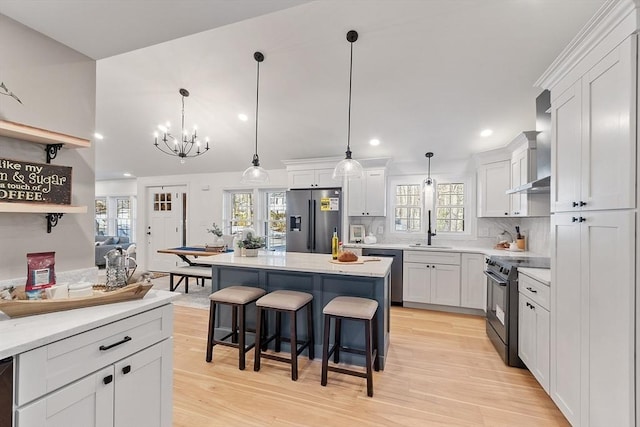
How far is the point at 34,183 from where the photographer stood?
1.39m

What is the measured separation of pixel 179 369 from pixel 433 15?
3813 mm

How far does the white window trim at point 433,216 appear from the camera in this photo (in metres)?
4.53

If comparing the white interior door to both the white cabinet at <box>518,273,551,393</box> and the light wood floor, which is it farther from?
the white cabinet at <box>518,273,551,393</box>

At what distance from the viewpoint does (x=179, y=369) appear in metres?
2.47

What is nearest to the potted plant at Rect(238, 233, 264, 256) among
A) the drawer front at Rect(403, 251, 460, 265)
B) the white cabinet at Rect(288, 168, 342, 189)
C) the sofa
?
the white cabinet at Rect(288, 168, 342, 189)

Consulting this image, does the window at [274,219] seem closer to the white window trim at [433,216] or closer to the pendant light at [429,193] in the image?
the white window trim at [433,216]

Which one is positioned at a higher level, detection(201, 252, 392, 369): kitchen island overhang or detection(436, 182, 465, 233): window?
detection(436, 182, 465, 233): window

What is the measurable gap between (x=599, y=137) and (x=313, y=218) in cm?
361

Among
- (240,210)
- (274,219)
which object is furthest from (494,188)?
(240,210)

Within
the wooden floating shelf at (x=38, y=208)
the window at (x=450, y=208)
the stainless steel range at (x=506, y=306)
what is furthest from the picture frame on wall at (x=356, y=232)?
the wooden floating shelf at (x=38, y=208)

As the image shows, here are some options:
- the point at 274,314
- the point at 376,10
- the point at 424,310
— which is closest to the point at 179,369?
the point at 274,314

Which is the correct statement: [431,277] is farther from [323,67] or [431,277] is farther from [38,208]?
[38,208]

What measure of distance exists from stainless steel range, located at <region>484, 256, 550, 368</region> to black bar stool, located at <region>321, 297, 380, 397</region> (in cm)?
121

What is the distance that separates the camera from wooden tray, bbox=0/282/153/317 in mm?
1110
